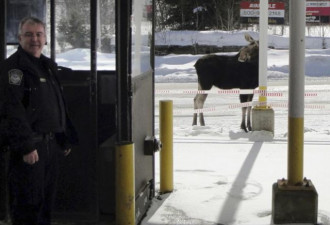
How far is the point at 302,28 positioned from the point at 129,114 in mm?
1592

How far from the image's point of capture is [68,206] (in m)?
4.94

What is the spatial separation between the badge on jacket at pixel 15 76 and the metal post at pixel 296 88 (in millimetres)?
2352

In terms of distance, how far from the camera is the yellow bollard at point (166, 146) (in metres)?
6.05

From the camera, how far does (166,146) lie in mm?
6117

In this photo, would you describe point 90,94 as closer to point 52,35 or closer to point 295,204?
point 52,35

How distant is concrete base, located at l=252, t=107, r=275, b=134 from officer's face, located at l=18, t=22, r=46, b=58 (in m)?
6.39

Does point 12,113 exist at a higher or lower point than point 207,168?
higher

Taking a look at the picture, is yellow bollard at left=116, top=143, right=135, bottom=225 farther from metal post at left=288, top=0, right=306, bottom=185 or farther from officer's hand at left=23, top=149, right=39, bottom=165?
metal post at left=288, top=0, right=306, bottom=185

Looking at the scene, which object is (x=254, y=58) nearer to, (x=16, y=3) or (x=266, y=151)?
(x=266, y=151)

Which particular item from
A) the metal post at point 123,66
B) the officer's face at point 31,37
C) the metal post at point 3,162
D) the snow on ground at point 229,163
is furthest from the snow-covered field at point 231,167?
the officer's face at point 31,37

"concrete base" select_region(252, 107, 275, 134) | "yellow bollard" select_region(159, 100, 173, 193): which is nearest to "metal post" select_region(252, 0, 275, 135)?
"concrete base" select_region(252, 107, 275, 134)

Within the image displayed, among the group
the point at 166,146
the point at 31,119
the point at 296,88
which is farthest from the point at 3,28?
the point at 296,88

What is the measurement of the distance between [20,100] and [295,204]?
2.48 metres

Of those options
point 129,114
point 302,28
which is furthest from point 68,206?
point 302,28
